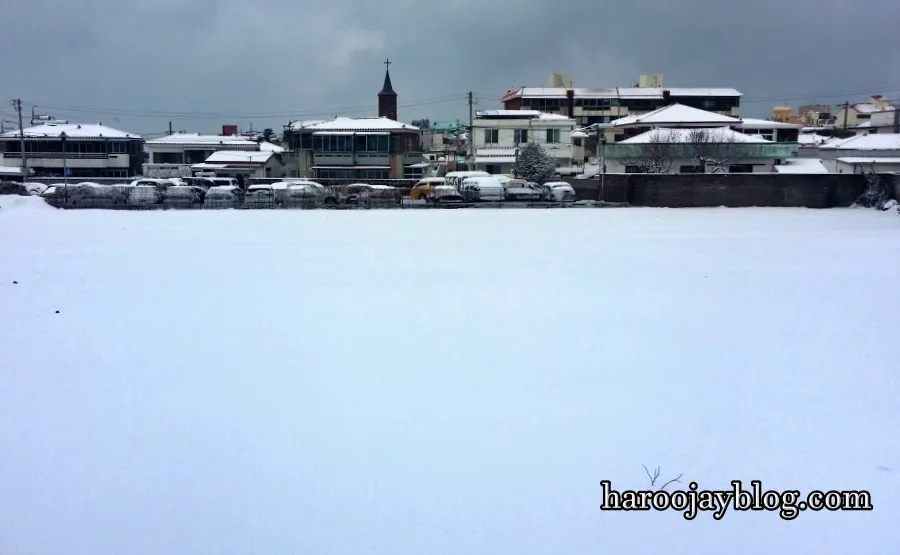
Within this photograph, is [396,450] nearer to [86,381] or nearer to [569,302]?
[86,381]

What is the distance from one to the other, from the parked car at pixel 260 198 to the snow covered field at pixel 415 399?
18.6 metres

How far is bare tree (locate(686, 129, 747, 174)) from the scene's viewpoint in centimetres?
4000

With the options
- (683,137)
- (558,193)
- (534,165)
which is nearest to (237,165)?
(534,165)

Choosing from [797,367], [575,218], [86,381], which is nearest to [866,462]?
[797,367]

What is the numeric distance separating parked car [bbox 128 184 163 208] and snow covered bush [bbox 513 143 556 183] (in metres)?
19.6

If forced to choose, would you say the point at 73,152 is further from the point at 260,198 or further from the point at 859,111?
the point at 859,111

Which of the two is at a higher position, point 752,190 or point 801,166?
point 801,166

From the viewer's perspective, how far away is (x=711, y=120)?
4459cm

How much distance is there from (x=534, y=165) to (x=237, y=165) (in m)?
18.6

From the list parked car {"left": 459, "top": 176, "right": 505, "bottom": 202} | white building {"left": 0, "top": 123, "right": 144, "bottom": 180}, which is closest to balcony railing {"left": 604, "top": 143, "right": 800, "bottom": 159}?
parked car {"left": 459, "top": 176, "right": 505, "bottom": 202}

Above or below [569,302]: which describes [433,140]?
above

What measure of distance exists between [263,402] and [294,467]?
149 centimetres

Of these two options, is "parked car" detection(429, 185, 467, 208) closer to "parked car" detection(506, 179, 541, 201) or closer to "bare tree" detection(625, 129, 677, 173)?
"parked car" detection(506, 179, 541, 201)

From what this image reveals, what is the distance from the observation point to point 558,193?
1378 inches
